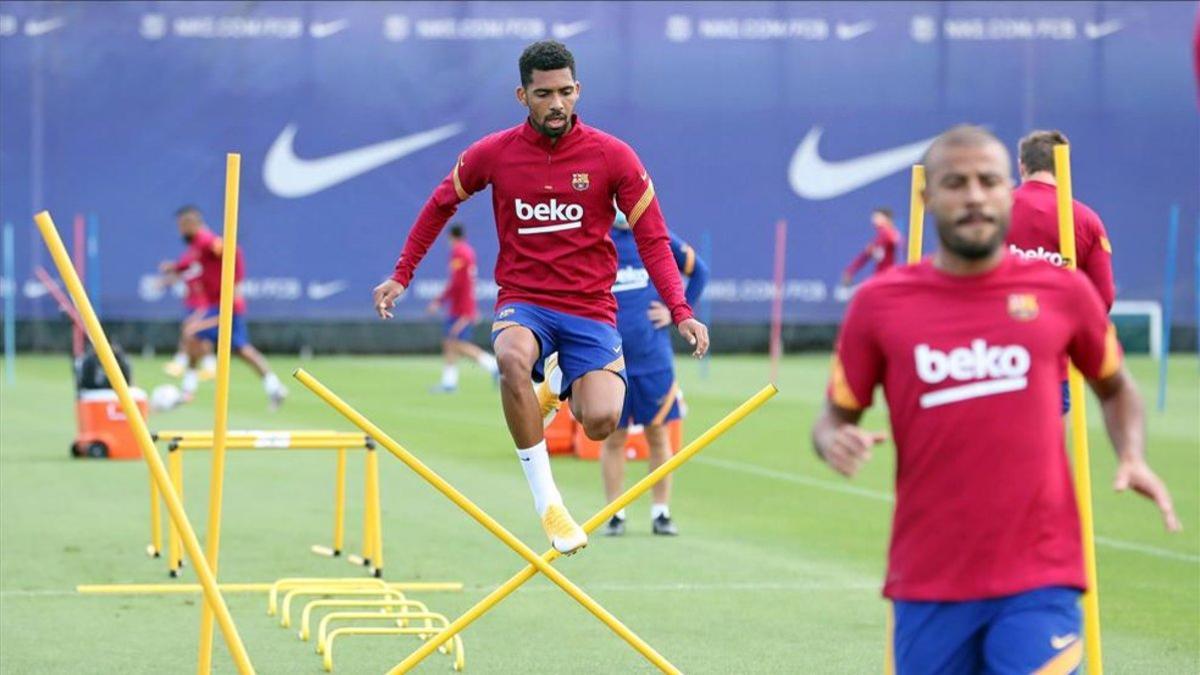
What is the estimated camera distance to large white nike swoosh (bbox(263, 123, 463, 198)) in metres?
36.9

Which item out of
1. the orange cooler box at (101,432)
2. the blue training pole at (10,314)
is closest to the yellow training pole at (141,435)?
the orange cooler box at (101,432)

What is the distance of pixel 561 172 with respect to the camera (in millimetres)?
9336

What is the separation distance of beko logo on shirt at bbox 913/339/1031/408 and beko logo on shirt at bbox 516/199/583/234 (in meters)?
4.26

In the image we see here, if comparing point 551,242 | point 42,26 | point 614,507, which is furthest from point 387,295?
point 42,26

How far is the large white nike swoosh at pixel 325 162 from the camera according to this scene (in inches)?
1452

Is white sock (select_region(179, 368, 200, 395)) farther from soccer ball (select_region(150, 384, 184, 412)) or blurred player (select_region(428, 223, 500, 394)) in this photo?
blurred player (select_region(428, 223, 500, 394))

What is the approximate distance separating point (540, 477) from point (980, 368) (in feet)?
13.9

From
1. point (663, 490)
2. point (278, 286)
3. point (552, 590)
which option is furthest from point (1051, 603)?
point (278, 286)

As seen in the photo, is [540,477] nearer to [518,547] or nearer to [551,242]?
A: [551,242]

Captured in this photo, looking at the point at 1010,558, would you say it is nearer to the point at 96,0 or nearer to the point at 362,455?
the point at 362,455

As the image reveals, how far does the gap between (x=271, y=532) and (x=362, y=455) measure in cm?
596

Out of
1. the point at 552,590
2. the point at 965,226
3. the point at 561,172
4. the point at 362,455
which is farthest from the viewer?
the point at 362,455

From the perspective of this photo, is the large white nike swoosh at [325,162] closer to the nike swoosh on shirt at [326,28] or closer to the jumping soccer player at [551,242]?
the nike swoosh on shirt at [326,28]

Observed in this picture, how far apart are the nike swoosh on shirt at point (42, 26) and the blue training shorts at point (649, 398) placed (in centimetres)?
2449
